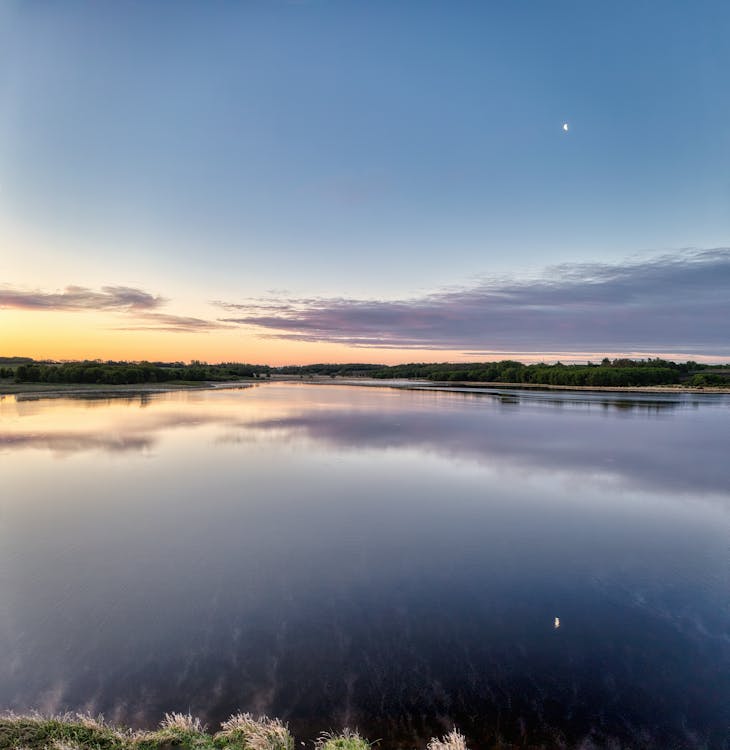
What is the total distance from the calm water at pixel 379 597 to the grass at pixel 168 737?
0.29 metres

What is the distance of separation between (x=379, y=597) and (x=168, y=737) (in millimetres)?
3427

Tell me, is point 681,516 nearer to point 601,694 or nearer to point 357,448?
point 601,694

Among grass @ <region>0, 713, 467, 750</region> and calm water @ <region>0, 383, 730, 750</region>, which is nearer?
grass @ <region>0, 713, 467, 750</region>

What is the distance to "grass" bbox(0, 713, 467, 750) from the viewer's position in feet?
12.3

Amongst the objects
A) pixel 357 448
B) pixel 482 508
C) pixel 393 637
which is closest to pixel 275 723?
pixel 393 637

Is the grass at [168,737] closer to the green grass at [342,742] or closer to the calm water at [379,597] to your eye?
the green grass at [342,742]

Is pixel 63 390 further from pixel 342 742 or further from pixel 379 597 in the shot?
pixel 342 742

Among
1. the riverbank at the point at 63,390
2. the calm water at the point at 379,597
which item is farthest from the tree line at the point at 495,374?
the calm water at the point at 379,597

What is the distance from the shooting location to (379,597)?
6688 millimetres

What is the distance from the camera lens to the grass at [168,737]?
3744 mm

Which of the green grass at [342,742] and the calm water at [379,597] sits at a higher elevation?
the green grass at [342,742]

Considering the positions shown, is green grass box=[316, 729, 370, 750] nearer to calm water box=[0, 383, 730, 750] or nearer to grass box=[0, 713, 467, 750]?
grass box=[0, 713, 467, 750]

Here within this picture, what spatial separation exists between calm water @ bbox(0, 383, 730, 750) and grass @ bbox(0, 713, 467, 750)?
29 cm

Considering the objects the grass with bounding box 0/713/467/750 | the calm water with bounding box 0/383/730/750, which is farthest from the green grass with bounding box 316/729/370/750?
the calm water with bounding box 0/383/730/750
